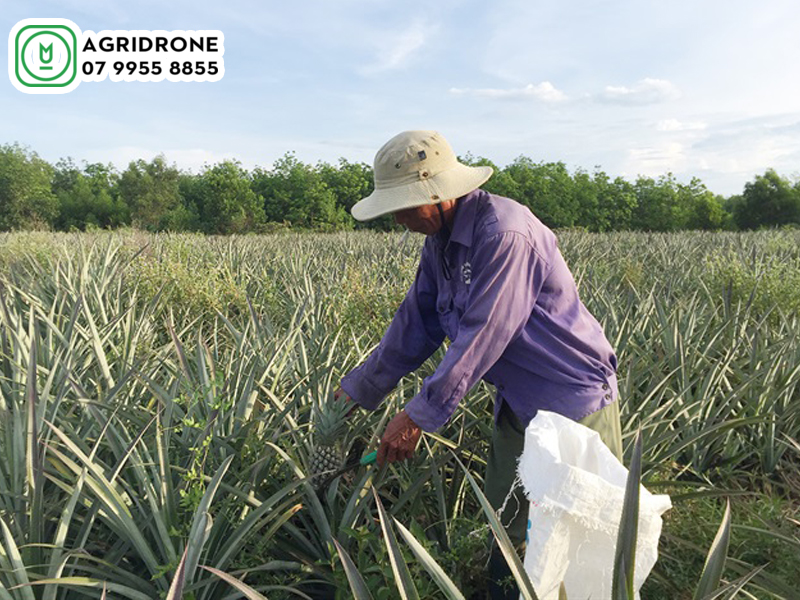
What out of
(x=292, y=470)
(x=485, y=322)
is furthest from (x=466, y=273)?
(x=292, y=470)

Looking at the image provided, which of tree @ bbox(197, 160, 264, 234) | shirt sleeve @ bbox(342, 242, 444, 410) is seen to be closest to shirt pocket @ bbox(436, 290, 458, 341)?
shirt sleeve @ bbox(342, 242, 444, 410)

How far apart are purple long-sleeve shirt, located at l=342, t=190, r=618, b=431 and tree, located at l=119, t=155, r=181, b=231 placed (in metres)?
41.4

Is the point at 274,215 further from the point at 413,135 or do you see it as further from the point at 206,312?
the point at 413,135

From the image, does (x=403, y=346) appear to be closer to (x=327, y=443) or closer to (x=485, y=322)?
(x=327, y=443)

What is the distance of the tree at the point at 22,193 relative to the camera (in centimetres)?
4253

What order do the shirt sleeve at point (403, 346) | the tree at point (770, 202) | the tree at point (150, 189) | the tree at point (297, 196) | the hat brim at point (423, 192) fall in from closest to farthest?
the hat brim at point (423, 192) < the shirt sleeve at point (403, 346) < the tree at point (297, 196) < the tree at point (770, 202) < the tree at point (150, 189)

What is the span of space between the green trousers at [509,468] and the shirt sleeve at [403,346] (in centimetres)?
37

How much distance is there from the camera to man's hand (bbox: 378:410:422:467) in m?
1.59

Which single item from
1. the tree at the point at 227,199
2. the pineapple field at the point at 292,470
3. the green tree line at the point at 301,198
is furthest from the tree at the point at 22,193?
the pineapple field at the point at 292,470

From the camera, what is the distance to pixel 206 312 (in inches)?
185

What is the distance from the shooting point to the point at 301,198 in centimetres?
3369

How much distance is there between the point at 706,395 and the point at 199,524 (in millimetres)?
2273

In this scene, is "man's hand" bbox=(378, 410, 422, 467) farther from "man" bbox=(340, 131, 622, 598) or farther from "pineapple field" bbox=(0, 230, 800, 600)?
"pineapple field" bbox=(0, 230, 800, 600)

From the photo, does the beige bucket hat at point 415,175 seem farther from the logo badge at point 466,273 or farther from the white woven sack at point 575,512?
the white woven sack at point 575,512
